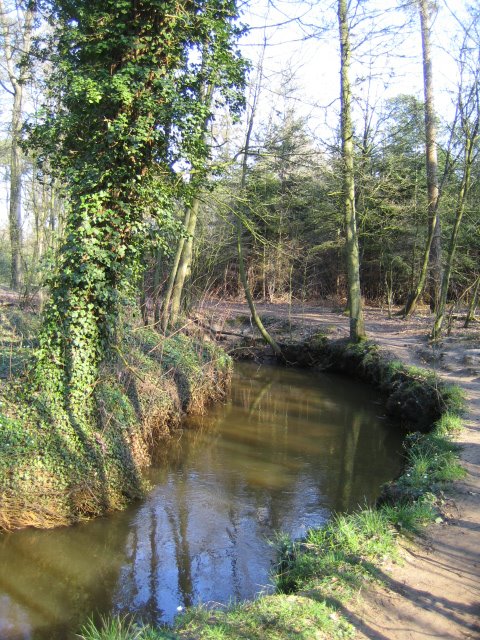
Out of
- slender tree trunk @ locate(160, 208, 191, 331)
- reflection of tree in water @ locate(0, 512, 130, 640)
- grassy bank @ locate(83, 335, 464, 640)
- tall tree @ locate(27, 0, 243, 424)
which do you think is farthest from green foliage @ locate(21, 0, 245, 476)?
slender tree trunk @ locate(160, 208, 191, 331)

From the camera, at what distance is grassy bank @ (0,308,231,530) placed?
586 cm

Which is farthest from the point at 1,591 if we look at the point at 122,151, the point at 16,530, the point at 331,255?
the point at 331,255

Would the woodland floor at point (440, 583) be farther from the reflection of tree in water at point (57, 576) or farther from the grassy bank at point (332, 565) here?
the reflection of tree in water at point (57, 576)

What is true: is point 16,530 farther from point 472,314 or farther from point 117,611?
point 472,314

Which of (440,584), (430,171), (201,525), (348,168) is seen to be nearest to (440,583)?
(440,584)

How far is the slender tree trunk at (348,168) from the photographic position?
13.1 metres

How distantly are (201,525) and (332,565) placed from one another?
2.77 metres

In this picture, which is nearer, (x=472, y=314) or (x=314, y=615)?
(x=314, y=615)

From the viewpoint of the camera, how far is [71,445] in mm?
6367

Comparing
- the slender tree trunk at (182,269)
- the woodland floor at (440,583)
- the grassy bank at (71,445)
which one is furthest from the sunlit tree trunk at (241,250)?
the woodland floor at (440,583)

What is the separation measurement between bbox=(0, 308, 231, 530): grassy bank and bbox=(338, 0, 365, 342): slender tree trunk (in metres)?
7.82

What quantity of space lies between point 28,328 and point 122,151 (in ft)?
14.8

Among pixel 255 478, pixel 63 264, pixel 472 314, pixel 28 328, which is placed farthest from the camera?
pixel 472 314

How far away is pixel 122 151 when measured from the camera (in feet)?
22.8
